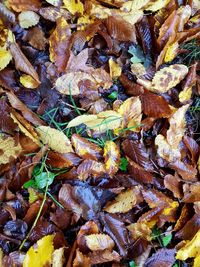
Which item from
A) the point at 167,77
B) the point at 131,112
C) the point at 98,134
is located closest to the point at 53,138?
the point at 98,134

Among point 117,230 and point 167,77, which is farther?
point 167,77

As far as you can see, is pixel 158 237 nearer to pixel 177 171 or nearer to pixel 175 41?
pixel 177 171

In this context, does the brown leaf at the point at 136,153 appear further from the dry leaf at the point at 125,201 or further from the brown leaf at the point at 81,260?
the brown leaf at the point at 81,260

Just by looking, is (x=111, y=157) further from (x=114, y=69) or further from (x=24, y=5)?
(x=24, y=5)

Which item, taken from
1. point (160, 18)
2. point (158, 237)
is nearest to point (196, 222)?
point (158, 237)

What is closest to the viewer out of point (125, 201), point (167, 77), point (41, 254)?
point (41, 254)

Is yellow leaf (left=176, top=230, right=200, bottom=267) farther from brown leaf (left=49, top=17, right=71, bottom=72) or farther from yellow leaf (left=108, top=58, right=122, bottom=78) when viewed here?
brown leaf (left=49, top=17, right=71, bottom=72)
